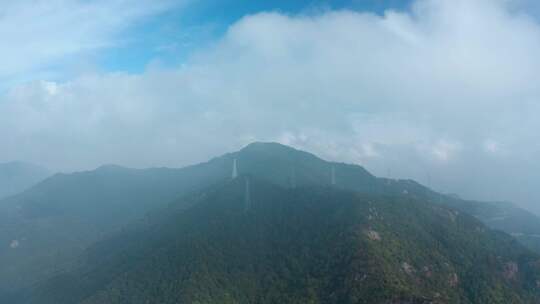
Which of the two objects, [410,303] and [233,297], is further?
[233,297]

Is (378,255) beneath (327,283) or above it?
above

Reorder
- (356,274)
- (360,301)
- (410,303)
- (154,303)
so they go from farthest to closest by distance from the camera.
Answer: (154,303) → (356,274) → (360,301) → (410,303)

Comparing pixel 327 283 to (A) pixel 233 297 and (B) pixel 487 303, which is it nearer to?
(A) pixel 233 297

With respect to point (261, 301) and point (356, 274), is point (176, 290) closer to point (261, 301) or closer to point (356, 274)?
point (261, 301)

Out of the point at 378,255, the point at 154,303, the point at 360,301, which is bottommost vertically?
→ the point at 154,303

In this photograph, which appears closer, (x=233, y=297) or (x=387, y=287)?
(x=387, y=287)

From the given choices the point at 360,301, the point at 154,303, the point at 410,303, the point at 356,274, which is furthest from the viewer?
the point at 154,303

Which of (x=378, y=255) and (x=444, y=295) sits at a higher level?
(x=378, y=255)

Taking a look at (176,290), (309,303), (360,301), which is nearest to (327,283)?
(309,303)

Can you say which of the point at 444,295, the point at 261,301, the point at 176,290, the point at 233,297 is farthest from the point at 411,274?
the point at 176,290
